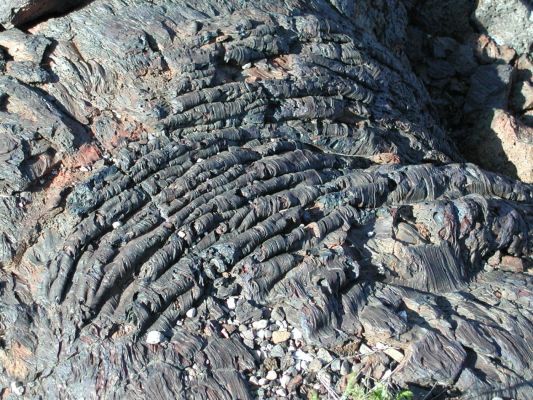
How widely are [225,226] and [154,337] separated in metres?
0.90

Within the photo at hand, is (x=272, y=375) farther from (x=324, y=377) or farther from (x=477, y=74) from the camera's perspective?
(x=477, y=74)

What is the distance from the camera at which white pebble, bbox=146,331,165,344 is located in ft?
14.5

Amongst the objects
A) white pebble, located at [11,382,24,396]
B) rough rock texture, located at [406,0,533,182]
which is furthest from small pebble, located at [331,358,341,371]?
rough rock texture, located at [406,0,533,182]

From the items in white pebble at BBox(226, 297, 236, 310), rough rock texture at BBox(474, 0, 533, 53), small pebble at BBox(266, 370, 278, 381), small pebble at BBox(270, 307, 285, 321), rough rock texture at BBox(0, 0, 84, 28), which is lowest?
small pebble at BBox(266, 370, 278, 381)

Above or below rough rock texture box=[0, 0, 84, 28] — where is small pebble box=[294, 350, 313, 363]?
below

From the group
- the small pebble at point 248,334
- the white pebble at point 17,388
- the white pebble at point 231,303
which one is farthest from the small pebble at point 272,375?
the white pebble at point 17,388

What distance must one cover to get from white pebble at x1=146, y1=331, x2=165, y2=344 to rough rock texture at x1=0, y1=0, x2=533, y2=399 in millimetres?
25

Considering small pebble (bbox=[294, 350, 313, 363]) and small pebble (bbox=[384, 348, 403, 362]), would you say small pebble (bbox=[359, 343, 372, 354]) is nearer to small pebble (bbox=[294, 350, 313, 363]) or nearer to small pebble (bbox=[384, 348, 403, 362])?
small pebble (bbox=[384, 348, 403, 362])

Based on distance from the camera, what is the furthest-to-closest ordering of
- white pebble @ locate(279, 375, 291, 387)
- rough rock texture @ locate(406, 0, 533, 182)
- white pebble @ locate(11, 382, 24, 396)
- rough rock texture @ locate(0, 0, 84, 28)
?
rough rock texture @ locate(406, 0, 533, 182)
rough rock texture @ locate(0, 0, 84, 28)
white pebble @ locate(279, 375, 291, 387)
white pebble @ locate(11, 382, 24, 396)

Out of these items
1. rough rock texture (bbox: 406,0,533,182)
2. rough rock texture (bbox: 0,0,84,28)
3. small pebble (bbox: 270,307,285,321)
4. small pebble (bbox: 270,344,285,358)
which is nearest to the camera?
small pebble (bbox: 270,344,285,358)

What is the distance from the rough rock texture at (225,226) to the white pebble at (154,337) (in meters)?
0.03

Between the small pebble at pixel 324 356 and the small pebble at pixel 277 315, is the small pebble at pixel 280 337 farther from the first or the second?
the small pebble at pixel 324 356

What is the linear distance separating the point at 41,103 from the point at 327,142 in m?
2.15

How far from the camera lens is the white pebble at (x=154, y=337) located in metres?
4.42
